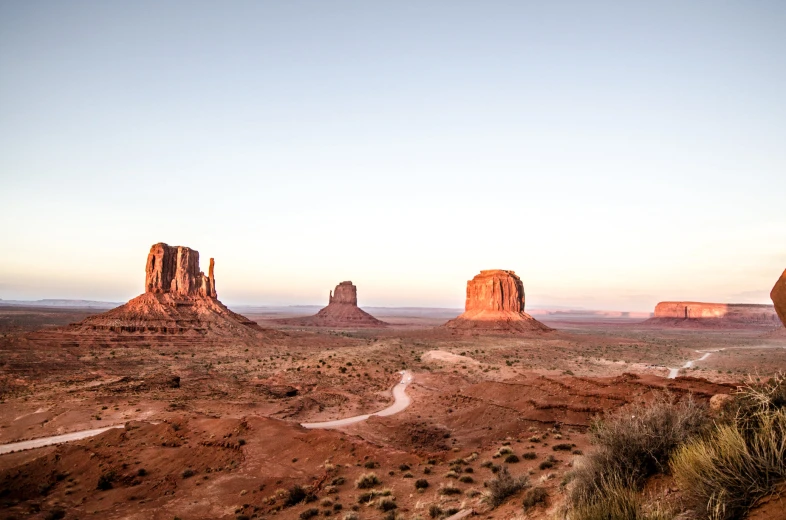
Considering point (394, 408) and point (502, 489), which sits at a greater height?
point (502, 489)

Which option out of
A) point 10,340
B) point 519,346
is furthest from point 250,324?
point 519,346

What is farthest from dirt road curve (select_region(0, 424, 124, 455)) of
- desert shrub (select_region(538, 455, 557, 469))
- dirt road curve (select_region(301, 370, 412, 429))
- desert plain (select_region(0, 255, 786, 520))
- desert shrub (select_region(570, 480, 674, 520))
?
desert shrub (select_region(570, 480, 674, 520))

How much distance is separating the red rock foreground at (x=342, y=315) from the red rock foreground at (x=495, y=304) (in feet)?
121

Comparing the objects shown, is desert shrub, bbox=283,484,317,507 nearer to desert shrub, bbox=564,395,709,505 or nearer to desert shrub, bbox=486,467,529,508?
desert shrub, bbox=486,467,529,508

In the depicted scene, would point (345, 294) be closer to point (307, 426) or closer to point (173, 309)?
point (173, 309)

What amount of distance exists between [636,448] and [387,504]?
7194mm

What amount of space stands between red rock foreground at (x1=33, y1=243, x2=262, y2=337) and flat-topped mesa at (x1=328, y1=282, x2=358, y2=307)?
66.4m

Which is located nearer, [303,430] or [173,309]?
[303,430]

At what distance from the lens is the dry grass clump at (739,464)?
553cm

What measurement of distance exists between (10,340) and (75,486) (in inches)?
2225

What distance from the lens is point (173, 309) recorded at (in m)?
72.5

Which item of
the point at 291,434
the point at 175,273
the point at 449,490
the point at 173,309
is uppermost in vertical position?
the point at 175,273

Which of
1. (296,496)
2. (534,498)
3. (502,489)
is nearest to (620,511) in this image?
(534,498)

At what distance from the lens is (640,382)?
22.9m
